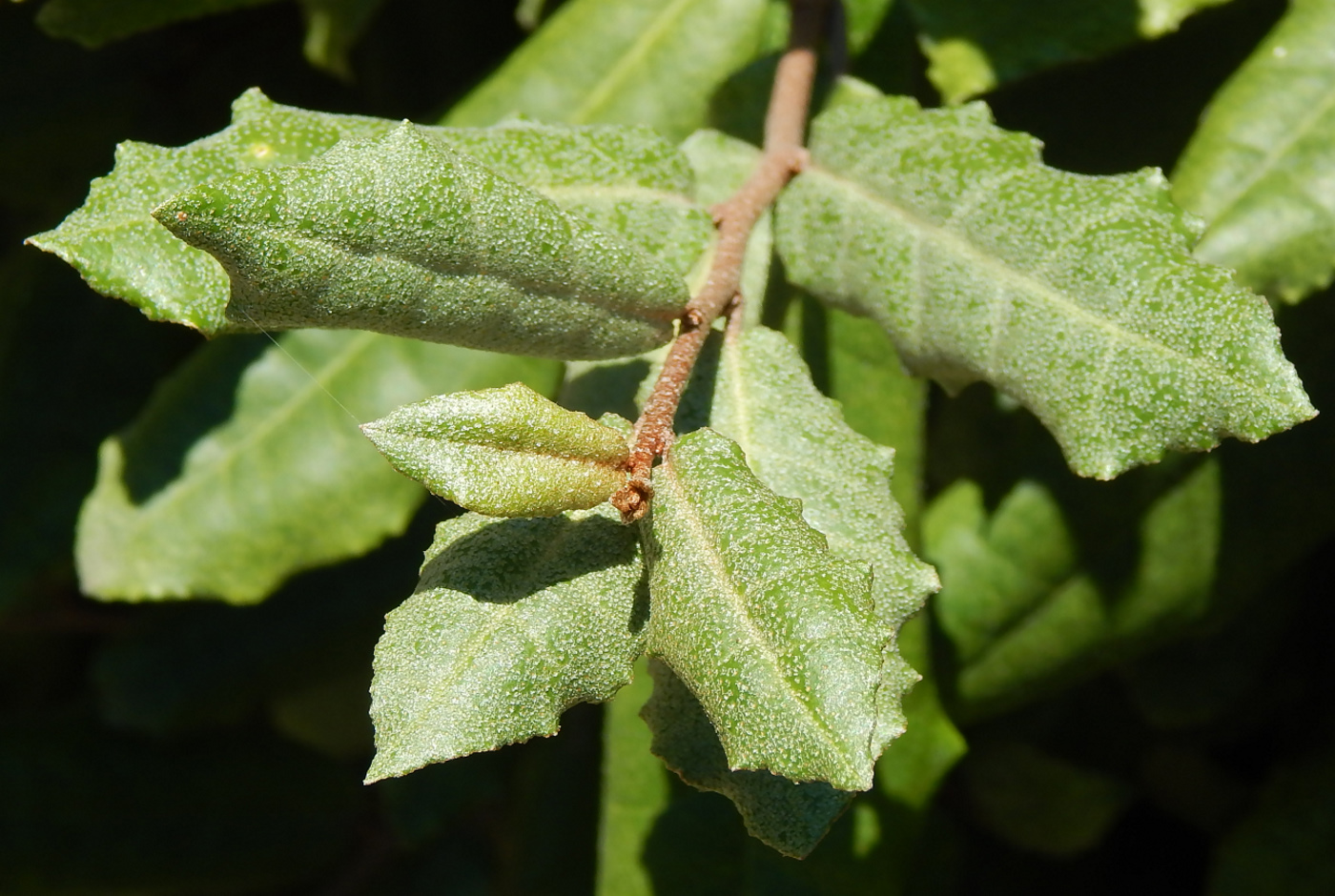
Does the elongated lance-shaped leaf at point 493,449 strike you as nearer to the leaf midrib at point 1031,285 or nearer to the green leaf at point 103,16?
the leaf midrib at point 1031,285

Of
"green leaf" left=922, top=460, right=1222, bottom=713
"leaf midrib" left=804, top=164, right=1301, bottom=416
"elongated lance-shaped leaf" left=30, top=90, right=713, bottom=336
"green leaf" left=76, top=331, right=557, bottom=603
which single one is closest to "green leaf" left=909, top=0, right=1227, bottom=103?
"leaf midrib" left=804, top=164, right=1301, bottom=416

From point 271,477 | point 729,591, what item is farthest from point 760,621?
point 271,477

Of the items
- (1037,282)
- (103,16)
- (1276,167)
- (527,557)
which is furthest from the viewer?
(103,16)

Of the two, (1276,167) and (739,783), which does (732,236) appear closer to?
(739,783)

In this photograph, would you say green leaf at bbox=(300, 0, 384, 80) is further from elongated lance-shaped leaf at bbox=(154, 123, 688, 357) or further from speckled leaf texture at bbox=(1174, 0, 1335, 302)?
speckled leaf texture at bbox=(1174, 0, 1335, 302)

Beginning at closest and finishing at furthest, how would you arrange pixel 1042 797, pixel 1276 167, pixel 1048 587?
pixel 1276 167
pixel 1048 587
pixel 1042 797

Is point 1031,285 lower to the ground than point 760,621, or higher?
higher
